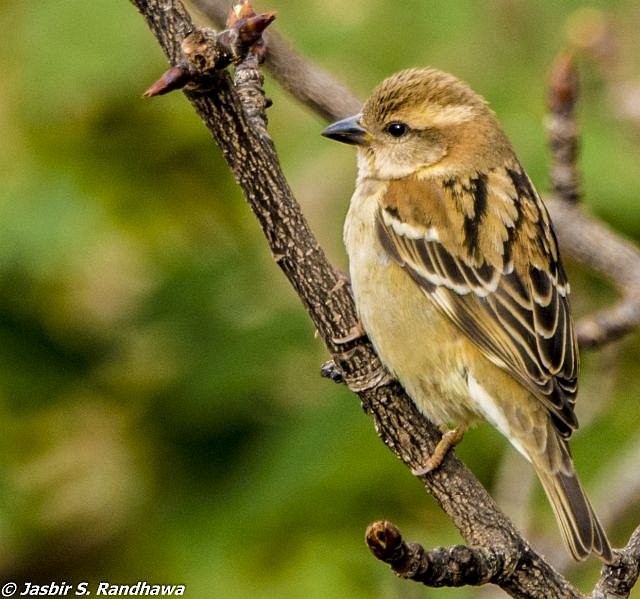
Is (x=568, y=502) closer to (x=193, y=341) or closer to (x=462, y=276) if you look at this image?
(x=462, y=276)

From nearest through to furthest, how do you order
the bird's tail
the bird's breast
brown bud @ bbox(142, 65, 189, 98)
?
brown bud @ bbox(142, 65, 189, 98)
the bird's tail
the bird's breast

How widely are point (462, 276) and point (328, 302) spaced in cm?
105

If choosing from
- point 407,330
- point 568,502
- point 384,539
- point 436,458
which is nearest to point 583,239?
point 407,330

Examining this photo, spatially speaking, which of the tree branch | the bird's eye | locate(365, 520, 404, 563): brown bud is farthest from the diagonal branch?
locate(365, 520, 404, 563): brown bud

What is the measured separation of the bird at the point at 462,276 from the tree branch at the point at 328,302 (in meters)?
0.24

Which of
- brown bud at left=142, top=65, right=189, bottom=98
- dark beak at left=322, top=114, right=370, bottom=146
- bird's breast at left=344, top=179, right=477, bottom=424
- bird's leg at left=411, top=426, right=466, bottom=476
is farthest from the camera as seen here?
dark beak at left=322, top=114, right=370, bottom=146

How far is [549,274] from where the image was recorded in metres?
4.56

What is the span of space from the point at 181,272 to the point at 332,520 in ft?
3.94

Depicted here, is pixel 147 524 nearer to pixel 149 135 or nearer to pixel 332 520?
pixel 332 520

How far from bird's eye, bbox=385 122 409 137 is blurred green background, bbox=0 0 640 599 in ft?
1.02

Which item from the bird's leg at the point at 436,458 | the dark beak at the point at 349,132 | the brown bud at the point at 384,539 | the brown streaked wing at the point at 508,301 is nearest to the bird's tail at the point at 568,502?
the brown streaked wing at the point at 508,301

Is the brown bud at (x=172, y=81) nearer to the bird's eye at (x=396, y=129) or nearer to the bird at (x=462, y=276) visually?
the bird at (x=462, y=276)

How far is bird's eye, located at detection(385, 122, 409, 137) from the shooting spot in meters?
4.81

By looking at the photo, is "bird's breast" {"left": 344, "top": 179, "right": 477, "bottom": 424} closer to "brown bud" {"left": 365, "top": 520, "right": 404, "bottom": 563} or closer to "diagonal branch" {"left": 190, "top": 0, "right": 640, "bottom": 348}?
"diagonal branch" {"left": 190, "top": 0, "right": 640, "bottom": 348}
